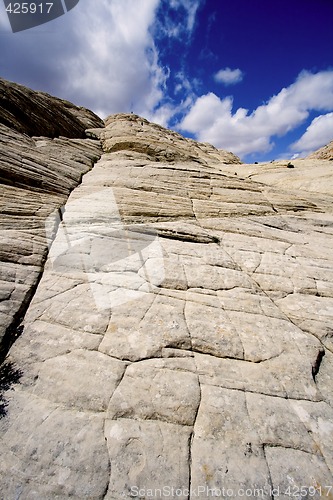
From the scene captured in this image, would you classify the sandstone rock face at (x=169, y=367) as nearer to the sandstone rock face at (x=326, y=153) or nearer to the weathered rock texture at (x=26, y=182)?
the weathered rock texture at (x=26, y=182)

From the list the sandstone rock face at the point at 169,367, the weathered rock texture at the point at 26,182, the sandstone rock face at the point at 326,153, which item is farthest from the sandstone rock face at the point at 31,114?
the sandstone rock face at the point at 326,153

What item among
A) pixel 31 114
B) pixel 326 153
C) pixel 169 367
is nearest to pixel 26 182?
pixel 31 114

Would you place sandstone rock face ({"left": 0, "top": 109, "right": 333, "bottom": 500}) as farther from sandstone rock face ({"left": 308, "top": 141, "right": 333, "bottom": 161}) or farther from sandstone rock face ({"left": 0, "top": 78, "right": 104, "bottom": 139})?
sandstone rock face ({"left": 308, "top": 141, "right": 333, "bottom": 161})

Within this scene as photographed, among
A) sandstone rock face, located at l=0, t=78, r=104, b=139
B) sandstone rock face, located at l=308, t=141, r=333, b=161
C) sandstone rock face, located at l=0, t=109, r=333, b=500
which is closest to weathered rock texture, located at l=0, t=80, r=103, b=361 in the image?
sandstone rock face, located at l=0, t=78, r=104, b=139

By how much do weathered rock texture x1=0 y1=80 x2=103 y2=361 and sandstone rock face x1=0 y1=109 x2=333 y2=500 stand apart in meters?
0.67

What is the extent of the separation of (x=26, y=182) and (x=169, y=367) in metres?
13.5

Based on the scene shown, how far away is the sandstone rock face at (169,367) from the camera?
16.0 feet

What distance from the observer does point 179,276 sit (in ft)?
33.1

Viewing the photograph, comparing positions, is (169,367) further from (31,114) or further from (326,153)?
(326,153)

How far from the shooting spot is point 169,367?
6762 millimetres

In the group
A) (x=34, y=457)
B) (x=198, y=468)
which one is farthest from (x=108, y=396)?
(x=198, y=468)

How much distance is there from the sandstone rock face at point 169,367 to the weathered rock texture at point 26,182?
2.21 ft

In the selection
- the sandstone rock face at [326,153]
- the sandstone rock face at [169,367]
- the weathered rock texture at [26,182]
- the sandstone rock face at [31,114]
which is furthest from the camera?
the sandstone rock face at [326,153]

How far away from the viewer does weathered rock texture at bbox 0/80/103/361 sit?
329 inches
